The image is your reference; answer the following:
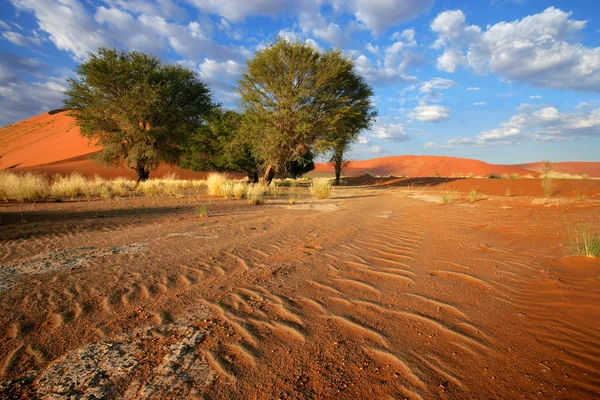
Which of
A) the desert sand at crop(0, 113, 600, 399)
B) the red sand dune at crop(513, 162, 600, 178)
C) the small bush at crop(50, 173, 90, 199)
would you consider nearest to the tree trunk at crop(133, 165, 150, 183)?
Result: the small bush at crop(50, 173, 90, 199)

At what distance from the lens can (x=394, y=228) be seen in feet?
21.6

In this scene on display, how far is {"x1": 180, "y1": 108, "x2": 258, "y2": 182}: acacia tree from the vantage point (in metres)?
23.9

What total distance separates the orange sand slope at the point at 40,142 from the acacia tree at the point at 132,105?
915 inches

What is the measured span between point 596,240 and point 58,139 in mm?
65825

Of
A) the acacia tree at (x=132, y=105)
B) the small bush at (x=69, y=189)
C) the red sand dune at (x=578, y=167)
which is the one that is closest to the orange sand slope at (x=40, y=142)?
the acacia tree at (x=132, y=105)

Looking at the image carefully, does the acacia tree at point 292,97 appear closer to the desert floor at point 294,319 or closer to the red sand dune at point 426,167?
the desert floor at point 294,319

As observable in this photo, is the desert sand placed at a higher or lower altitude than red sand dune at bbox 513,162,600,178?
lower

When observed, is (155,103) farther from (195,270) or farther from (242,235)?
(195,270)

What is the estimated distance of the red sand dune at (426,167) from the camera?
78875mm

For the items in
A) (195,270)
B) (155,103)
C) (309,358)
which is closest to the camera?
(309,358)

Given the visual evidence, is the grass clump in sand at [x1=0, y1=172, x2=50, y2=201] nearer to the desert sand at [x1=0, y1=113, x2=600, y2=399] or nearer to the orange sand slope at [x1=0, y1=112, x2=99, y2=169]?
the desert sand at [x1=0, y1=113, x2=600, y2=399]

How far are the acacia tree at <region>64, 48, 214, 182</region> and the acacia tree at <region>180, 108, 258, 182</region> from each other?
501 cm

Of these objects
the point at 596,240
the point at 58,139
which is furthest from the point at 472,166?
the point at 58,139

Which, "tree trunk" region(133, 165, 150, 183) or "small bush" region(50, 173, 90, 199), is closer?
"small bush" region(50, 173, 90, 199)
